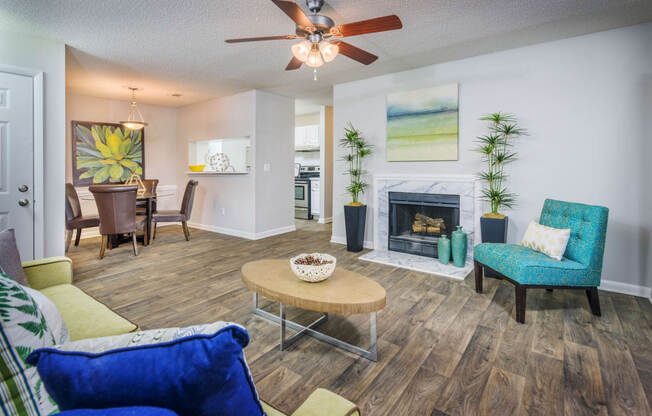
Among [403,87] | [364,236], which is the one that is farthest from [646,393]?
[403,87]

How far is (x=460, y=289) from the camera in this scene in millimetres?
3004

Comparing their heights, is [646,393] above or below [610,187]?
below

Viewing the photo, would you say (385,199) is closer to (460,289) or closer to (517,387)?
(460,289)

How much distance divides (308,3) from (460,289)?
272cm

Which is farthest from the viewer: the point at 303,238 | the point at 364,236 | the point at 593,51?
the point at 303,238

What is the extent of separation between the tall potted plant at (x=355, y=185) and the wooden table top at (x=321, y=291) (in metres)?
2.11

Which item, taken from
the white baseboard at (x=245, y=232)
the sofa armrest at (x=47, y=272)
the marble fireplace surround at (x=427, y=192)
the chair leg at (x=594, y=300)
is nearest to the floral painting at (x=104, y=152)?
the white baseboard at (x=245, y=232)

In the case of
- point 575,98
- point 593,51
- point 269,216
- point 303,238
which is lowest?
point 303,238

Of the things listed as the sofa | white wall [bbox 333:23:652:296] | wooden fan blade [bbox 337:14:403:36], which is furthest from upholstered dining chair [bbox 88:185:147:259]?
white wall [bbox 333:23:652:296]

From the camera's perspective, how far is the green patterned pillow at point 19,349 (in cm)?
58

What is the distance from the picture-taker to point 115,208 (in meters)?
3.96

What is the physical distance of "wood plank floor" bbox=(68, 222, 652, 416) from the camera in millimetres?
1573

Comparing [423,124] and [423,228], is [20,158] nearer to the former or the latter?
[423,124]

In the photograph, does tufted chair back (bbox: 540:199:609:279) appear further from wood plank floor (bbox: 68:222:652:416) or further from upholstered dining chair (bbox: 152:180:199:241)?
upholstered dining chair (bbox: 152:180:199:241)
